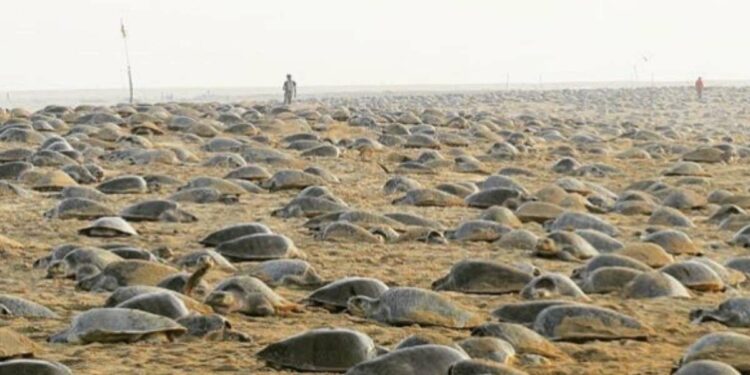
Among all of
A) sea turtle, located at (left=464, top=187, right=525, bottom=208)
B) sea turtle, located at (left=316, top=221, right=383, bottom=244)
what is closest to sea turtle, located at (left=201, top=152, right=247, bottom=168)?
sea turtle, located at (left=464, top=187, right=525, bottom=208)

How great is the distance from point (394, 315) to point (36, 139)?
967 centimetres

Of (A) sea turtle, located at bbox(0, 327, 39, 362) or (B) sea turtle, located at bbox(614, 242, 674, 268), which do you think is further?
(B) sea turtle, located at bbox(614, 242, 674, 268)

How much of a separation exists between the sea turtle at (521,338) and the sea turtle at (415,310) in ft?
1.27

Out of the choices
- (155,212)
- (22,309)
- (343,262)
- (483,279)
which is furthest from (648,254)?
(22,309)

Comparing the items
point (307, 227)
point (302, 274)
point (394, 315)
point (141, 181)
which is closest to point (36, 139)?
point (141, 181)

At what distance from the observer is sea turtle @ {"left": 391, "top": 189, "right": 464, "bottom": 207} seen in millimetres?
10117

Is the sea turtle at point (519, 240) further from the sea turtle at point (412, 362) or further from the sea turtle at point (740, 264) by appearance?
the sea turtle at point (412, 362)

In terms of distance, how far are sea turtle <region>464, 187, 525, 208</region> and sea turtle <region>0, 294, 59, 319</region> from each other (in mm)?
5032

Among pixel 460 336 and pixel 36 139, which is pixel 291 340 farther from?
pixel 36 139

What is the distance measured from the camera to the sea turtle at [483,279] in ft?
20.9

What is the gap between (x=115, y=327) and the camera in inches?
197

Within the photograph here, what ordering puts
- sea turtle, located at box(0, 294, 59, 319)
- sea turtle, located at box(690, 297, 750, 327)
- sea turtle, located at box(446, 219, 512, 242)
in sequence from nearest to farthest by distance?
1. sea turtle, located at box(0, 294, 59, 319)
2. sea turtle, located at box(690, 297, 750, 327)
3. sea turtle, located at box(446, 219, 512, 242)

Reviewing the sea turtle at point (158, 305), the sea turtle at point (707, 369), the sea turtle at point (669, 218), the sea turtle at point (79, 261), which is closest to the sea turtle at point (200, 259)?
the sea turtle at point (79, 261)

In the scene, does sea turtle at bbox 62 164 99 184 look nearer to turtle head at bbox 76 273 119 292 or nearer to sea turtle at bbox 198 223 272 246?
sea turtle at bbox 198 223 272 246
